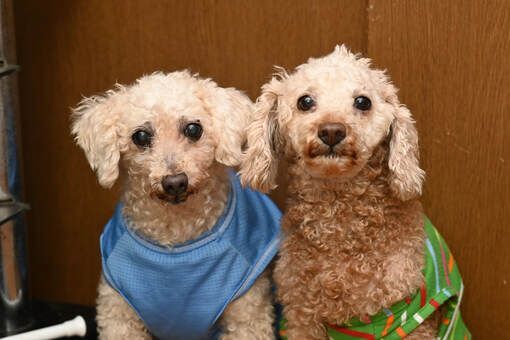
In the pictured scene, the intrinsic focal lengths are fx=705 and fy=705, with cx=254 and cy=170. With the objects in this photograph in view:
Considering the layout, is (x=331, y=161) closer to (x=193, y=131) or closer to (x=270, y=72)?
(x=193, y=131)

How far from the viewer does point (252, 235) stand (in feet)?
4.51

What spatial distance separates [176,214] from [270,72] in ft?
1.47

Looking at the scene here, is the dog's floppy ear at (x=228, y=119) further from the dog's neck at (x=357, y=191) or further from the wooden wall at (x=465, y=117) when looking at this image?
the wooden wall at (x=465, y=117)

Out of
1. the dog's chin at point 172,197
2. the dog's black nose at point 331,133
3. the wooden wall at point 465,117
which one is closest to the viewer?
the dog's black nose at point 331,133

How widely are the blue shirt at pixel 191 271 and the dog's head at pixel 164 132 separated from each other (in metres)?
0.12

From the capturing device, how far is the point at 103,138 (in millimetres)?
1277

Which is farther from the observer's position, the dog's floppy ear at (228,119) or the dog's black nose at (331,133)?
the dog's floppy ear at (228,119)

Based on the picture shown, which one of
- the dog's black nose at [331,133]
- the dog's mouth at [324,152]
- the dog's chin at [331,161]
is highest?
the dog's black nose at [331,133]

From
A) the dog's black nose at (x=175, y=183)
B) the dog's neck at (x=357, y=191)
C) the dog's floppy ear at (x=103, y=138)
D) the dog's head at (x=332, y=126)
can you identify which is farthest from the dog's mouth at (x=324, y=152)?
the dog's floppy ear at (x=103, y=138)

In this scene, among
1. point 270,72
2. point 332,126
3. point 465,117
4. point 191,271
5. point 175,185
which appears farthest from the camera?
point 270,72

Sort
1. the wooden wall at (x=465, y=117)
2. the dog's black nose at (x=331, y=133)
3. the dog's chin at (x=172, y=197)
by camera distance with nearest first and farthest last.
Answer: the dog's black nose at (x=331, y=133), the dog's chin at (x=172, y=197), the wooden wall at (x=465, y=117)

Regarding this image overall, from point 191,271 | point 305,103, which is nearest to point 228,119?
point 305,103

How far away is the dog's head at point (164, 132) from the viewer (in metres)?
1.24

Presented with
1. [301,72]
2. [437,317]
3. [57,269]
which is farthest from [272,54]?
[57,269]
